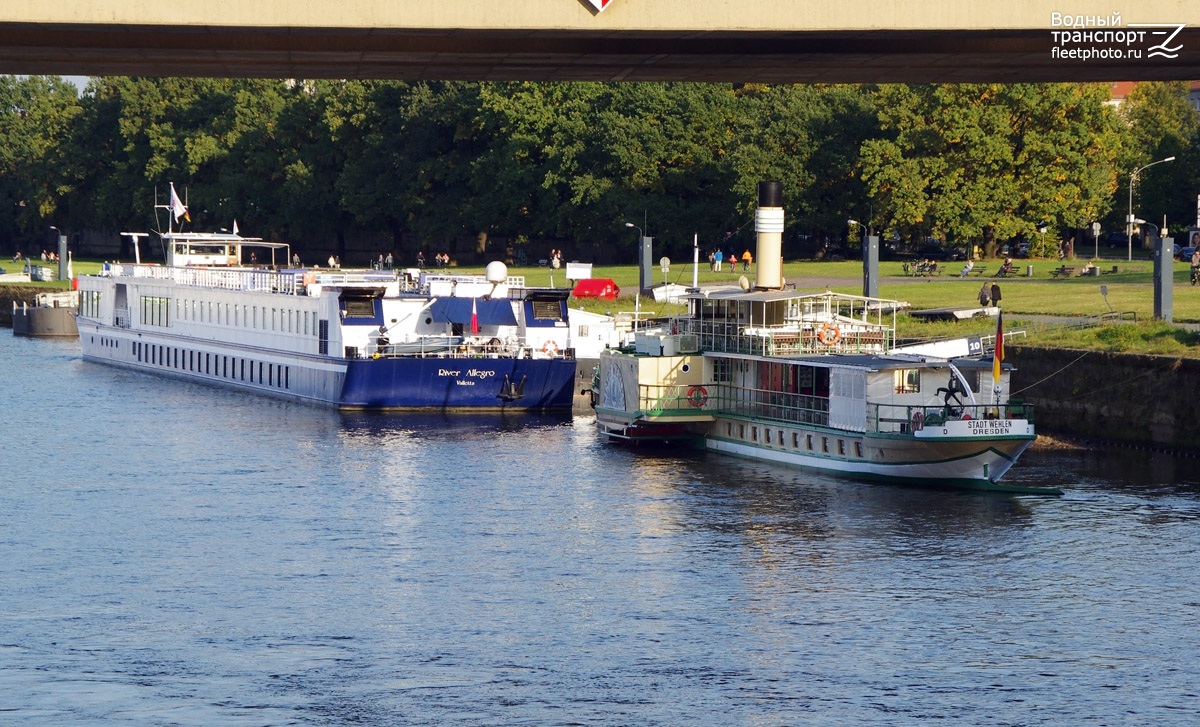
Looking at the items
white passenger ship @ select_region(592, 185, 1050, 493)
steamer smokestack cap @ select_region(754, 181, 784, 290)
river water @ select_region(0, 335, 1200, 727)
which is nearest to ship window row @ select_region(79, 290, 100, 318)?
white passenger ship @ select_region(592, 185, 1050, 493)

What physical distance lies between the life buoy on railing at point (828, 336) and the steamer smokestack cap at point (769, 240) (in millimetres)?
4230

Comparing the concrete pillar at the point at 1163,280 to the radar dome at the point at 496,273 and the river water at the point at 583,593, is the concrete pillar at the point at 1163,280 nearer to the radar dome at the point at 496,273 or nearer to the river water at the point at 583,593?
the river water at the point at 583,593

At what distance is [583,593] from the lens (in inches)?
1566

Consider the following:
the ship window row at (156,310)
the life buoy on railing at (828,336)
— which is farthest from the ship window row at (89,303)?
the life buoy on railing at (828,336)

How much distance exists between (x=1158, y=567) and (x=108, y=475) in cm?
3339

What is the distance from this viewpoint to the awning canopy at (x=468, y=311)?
77625mm

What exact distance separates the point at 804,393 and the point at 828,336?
8.25 feet

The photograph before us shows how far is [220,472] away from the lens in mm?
57719

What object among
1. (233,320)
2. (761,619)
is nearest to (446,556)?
(761,619)

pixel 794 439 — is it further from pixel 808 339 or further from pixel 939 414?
pixel 939 414

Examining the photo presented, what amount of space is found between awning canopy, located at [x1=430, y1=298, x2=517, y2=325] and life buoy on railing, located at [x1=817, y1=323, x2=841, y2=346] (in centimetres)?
2064

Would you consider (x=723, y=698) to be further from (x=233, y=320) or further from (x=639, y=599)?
(x=233, y=320)

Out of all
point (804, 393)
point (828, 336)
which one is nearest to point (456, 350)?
point (828, 336)

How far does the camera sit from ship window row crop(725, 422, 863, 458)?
56.4 metres
